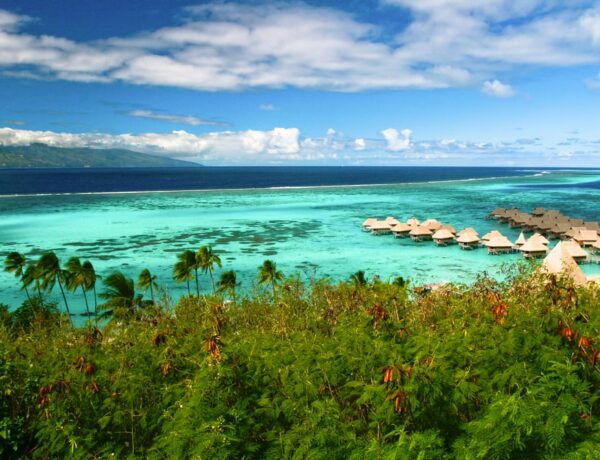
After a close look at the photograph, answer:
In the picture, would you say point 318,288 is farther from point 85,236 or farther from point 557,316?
point 85,236

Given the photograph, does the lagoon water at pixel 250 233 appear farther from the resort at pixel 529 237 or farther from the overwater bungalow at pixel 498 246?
the resort at pixel 529 237

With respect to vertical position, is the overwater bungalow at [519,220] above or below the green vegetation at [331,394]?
below

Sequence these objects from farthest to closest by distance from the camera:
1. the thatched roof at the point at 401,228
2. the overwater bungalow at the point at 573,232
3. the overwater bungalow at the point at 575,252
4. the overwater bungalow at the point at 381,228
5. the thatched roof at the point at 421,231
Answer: the overwater bungalow at the point at 381,228 → the thatched roof at the point at 401,228 → the thatched roof at the point at 421,231 → the overwater bungalow at the point at 573,232 → the overwater bungalow at the point at 575,252

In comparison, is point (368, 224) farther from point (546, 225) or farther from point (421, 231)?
point (546, 225)

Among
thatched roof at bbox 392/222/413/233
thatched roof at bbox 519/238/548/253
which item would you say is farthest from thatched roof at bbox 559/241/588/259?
thatched roof at bbox 392/222/413/233

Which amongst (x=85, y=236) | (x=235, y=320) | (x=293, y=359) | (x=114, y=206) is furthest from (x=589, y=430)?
(x=114, y=206)

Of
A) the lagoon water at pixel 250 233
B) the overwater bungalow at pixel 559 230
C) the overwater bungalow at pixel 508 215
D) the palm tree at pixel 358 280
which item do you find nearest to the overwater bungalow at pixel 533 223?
the lagoon water at pixel 250 233

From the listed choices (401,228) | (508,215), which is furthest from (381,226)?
(508,215)
